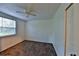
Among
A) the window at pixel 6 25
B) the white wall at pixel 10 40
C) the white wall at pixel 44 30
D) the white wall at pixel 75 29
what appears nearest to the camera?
the white wall at pixel 75 29

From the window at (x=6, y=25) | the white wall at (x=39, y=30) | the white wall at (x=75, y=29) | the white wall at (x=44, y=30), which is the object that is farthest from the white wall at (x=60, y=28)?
the window at (x=6, y=25)

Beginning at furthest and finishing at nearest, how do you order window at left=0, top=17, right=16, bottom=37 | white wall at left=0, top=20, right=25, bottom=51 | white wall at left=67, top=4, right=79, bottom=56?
white wall at left=0, top=20, right=25, bottom=51 < window at left=0, top=17, right=16, bottom=37 < white wall at left=67, top=4, right=79, bottom=56

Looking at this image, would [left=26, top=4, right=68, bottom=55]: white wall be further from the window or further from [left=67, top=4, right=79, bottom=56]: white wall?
[left=67, top=4, right=79, bottom=56]: white wall

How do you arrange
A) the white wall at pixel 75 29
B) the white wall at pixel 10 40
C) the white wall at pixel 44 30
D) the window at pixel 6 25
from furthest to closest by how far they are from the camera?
the white wall at pixel 10 40 < the white wall at pixel 44 30 < the window at pixel 6 25 < the white wall at pixel 75 29

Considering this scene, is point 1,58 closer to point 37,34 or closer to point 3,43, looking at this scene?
point 37,34

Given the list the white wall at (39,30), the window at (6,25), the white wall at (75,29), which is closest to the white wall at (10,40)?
the white wall at (39,30)

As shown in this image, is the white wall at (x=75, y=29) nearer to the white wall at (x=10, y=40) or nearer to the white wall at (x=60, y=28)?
the white wall at (x=60, y=28)

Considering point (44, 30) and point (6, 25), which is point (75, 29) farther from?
point (44, 30)

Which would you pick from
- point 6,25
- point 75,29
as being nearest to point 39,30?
point 6,25

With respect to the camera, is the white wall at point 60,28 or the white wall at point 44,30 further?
the white wall at point 44,30

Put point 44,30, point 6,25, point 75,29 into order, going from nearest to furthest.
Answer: point 75,29 → point 6,25 → point 44,30

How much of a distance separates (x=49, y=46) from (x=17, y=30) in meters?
1.32

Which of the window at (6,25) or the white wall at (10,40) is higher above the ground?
the window at (6,25)

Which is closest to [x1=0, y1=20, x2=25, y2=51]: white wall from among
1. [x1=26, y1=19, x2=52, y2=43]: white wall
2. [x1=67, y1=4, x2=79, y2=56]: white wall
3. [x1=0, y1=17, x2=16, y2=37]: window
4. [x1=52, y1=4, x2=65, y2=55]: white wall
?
[x1=26, y1=19, x2=52, y2=43]: white wall
